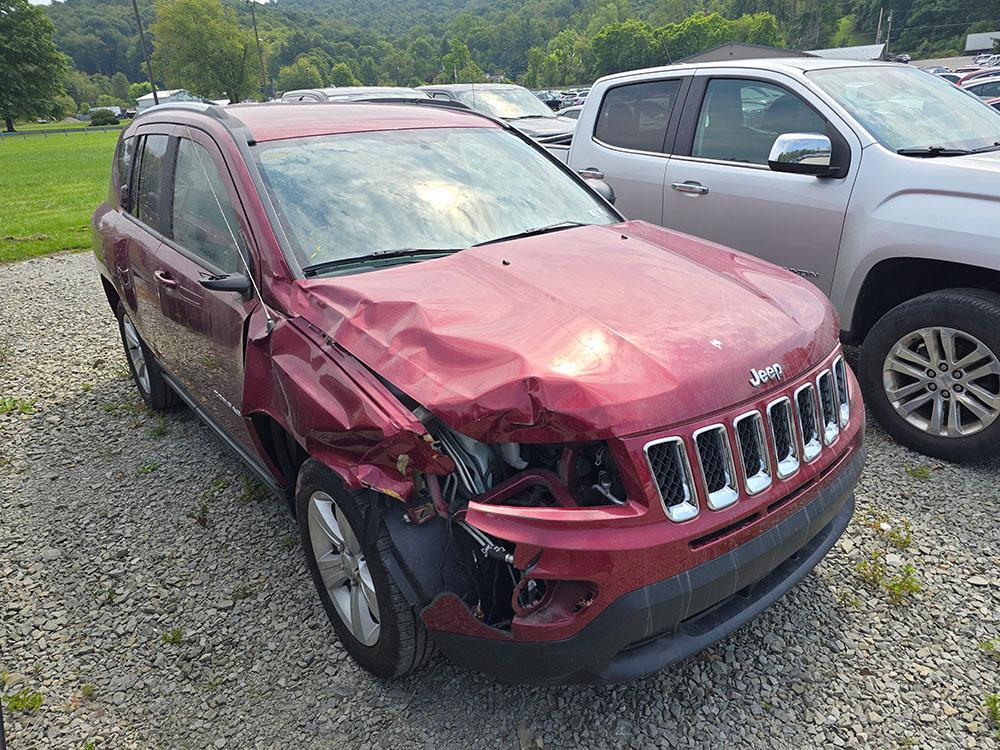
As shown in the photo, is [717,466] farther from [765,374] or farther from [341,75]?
[341,75]

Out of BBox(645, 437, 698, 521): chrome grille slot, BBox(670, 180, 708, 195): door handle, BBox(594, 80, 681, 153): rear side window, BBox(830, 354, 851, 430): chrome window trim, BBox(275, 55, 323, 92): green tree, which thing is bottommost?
BBox(830, 354, 851, 430): chrome window trim

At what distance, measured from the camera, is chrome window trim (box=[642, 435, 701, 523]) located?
1.94m

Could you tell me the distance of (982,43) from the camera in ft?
229

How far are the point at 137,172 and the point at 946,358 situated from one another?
4.47 meters

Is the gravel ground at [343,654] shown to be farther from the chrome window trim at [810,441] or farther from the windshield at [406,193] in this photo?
the windshield at [406,193]

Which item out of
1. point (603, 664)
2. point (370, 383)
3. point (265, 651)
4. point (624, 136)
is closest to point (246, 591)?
point (265, 651)

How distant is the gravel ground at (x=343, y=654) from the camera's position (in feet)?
7.71

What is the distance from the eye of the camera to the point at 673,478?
1.98 m

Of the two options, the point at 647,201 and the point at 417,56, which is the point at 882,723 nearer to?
the point at 647,201

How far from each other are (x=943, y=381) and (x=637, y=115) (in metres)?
2.84

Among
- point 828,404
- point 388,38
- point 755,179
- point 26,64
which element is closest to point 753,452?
point 828,404

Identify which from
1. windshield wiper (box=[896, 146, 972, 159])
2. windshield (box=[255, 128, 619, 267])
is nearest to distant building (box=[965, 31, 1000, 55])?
windshield wiper (box=[896, 146, 972, 159])

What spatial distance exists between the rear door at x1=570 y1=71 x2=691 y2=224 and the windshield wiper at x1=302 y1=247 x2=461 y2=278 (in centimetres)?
259

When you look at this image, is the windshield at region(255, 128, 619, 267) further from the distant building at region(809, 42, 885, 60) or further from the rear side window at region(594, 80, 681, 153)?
the distant building at region(809, 42, 885, 60)
